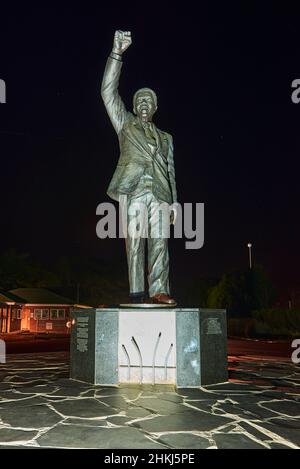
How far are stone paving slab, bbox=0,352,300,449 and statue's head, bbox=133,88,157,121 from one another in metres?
3.97

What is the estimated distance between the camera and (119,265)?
67688 mm

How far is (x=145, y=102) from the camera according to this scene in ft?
19.8

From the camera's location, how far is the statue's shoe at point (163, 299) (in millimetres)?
5328

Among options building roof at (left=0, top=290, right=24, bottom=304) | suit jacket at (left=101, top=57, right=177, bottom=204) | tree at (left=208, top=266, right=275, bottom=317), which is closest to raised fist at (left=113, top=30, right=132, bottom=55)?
suit jacket at (left=101, top=57, right=177, bottom=204)

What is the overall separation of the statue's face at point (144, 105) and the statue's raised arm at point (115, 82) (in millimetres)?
235

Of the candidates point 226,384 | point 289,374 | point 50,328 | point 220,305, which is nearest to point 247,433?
point 226,384

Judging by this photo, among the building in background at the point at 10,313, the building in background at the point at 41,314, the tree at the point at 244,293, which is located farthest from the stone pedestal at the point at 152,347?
the building in background at the point at 41,314

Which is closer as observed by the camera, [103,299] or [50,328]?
[50,328]

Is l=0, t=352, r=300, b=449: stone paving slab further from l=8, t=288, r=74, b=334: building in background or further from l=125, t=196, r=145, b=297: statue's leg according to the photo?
l=8, t=288, r=74, b=334: building in background

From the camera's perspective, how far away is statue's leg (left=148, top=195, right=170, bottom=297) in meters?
5.70

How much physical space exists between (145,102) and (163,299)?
3024mm

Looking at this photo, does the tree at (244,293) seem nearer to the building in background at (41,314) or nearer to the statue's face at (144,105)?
the building in background at (41,314)

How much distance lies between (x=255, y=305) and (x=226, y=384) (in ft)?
98.0
